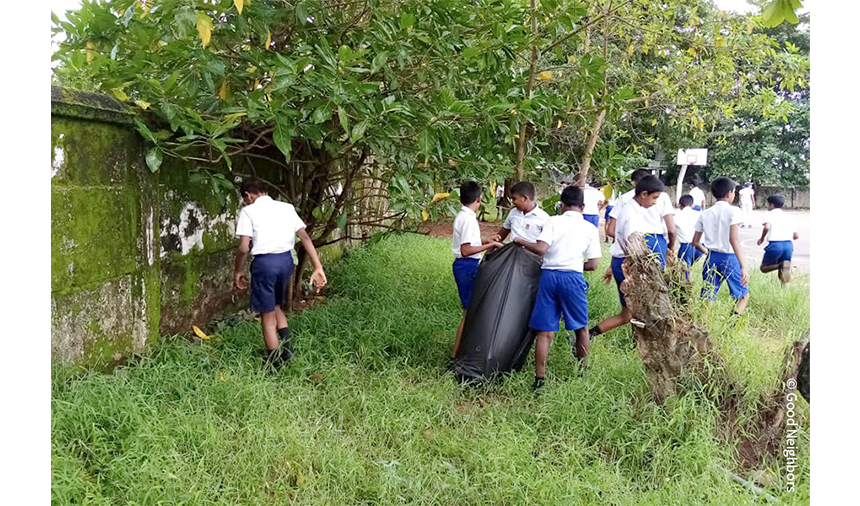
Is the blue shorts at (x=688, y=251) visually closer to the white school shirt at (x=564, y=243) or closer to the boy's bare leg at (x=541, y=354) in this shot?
the white school shirt at (x=564, y=243)

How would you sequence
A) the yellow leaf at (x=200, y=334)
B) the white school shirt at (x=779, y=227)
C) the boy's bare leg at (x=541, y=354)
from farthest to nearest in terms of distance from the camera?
the white school shirt at (x=779, y=227) < the yellow leaf at (x=200, y=334) < the boy's bare leg at (x=541, y=354)

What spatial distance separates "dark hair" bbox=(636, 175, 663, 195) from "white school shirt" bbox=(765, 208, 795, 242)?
1686 mm

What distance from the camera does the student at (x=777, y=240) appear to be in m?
5.13

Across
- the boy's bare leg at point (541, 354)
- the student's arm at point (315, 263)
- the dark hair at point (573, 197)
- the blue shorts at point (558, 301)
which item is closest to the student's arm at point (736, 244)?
the dark hair at point (573, 197)

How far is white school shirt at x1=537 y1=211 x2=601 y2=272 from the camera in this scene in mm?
3445

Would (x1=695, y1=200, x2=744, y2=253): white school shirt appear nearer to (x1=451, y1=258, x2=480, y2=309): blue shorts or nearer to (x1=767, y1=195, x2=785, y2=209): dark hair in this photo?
(x1=767, y1=195, x2=785, y2=209): dark hair

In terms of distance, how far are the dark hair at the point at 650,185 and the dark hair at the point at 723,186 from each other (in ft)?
2.69

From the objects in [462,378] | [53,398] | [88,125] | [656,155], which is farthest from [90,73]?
[656,155]

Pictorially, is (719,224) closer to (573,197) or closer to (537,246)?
(573,197)

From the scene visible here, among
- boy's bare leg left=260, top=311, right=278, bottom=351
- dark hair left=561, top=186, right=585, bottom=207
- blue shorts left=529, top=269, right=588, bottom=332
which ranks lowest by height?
boy's bare leg left=260, top=311, right=278, bottom=351

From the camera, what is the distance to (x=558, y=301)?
350cm

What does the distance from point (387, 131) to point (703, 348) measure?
2.08m

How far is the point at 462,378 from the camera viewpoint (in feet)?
11.4

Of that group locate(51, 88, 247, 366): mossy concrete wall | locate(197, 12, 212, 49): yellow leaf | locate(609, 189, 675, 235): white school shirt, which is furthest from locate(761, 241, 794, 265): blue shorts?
locate(197, 12, 212, 49): yellow leaf
